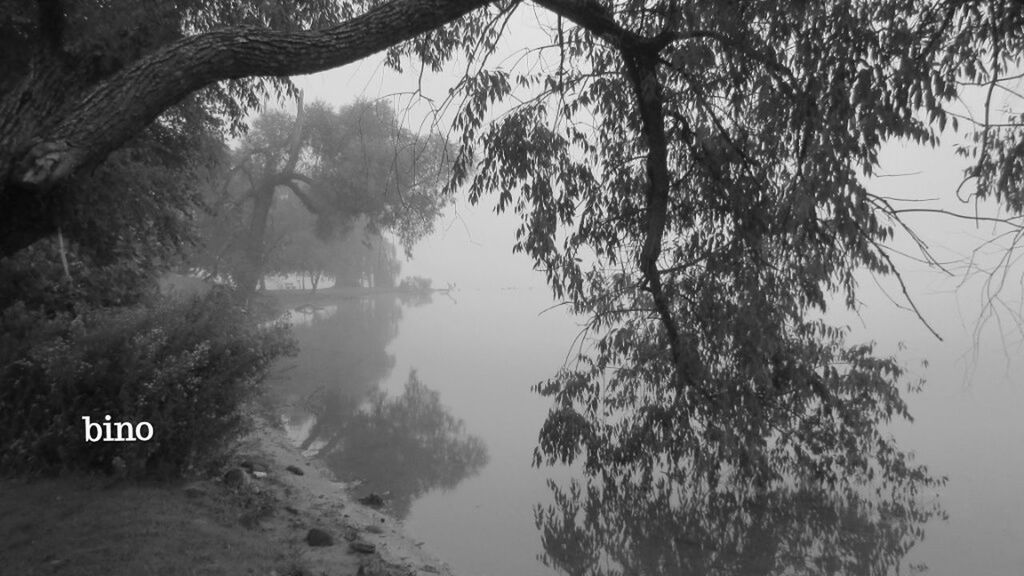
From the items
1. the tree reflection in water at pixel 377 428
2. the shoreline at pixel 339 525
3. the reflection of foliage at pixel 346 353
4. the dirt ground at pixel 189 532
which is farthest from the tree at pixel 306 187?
the dirt ground at pixel 189 532

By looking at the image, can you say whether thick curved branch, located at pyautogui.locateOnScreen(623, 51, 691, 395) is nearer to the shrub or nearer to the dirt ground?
the dirt ground

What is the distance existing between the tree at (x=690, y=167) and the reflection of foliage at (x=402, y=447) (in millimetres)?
2090

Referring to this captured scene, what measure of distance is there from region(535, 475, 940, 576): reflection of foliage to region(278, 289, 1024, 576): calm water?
2 centimetres

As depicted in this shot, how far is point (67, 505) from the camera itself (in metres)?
5.34

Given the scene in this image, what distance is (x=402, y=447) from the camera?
1016 centimetres

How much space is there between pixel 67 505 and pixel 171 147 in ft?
17.6

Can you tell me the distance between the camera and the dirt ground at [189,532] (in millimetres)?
4559

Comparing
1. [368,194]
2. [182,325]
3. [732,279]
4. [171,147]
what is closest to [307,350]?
[368,194]

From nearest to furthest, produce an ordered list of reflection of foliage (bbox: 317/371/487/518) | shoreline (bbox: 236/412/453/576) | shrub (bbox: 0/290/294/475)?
1. shoreline (bbox: 236/412/453/576)
2. shrub (bbox: 0/290/294/475)
3. reflection of foliage (bbox: 317/371/487/518)

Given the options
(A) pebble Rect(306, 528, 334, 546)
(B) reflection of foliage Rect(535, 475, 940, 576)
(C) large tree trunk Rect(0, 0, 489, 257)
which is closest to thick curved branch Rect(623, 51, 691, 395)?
(C) large tree trunk Rect(0, 0, 489, 257)

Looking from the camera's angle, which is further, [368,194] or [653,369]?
[368,194]

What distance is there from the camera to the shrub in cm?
591

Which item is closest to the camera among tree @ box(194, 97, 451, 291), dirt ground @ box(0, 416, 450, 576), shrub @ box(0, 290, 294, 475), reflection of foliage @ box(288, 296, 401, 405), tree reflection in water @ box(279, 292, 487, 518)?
dirt ground @ box(0, 416, 450, 576)

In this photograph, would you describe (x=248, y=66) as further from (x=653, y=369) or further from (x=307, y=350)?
(x=307, y=350)
